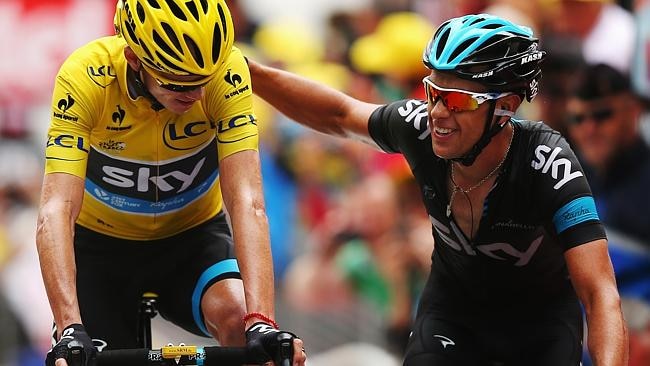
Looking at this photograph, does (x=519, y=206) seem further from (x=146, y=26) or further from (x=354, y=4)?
(x=354, y=4)

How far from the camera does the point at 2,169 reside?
1633 cm

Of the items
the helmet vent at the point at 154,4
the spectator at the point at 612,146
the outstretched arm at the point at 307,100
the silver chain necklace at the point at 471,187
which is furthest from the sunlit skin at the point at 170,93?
the spectator at the point at 612,146

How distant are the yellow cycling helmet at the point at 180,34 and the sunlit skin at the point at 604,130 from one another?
4653 mm

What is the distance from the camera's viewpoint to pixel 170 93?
6.76m

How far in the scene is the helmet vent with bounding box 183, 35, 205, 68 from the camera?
6512mm

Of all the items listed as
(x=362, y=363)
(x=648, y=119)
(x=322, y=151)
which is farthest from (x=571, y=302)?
(x=322, y=151)

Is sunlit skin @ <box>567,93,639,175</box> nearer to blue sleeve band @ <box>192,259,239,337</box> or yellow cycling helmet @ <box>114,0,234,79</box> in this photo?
blue sleeve band @ <box>192,259,239,337</box>

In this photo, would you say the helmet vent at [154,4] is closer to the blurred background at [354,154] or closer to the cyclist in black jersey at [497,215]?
the cyclist in black jersey at [497,215]

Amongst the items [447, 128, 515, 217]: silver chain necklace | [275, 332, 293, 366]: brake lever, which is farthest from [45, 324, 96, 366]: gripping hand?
[447, 128, 515, 217]: silver chain necklace

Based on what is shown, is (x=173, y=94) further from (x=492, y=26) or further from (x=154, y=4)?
(x=492, y=26)

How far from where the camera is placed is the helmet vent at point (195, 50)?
651cm

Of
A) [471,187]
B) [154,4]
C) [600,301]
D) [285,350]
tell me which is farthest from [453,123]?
[154,4]

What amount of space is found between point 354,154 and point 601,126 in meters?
3.19

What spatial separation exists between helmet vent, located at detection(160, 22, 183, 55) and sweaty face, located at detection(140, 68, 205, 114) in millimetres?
148
